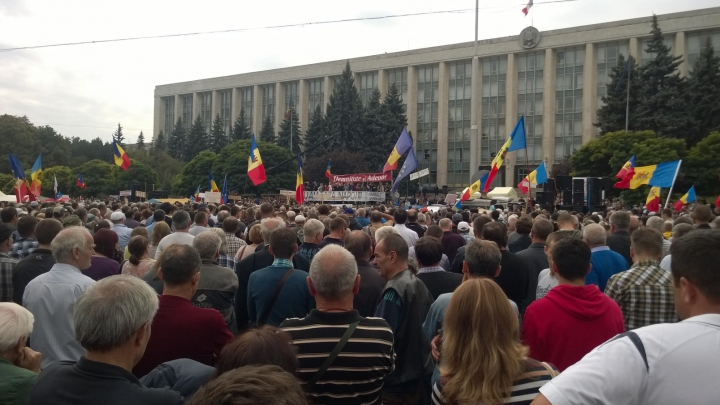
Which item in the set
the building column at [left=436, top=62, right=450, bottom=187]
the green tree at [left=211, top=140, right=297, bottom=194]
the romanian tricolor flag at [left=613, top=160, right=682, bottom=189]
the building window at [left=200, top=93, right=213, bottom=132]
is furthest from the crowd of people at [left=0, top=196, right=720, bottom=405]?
the building window at [left=200, top=93, right=213, bottom=132]

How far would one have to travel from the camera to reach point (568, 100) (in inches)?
2667

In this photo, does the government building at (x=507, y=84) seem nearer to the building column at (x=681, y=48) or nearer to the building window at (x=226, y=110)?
the building column at (x=681, y=48)

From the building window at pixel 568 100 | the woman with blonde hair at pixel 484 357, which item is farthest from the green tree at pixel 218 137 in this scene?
the woman with blonde hair at pixel 484 357

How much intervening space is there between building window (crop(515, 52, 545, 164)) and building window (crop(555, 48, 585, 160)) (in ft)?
6.24

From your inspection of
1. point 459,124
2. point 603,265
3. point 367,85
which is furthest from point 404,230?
point 367,85

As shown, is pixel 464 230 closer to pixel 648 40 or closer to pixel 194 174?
pixel 648 40

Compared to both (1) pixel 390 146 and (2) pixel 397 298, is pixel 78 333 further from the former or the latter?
(1) pixel 390 146

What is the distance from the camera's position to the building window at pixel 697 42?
5928 cm

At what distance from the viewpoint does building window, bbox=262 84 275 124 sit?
301ft

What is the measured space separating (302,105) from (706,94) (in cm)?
5440

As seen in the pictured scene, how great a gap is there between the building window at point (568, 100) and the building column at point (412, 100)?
18.2 metres

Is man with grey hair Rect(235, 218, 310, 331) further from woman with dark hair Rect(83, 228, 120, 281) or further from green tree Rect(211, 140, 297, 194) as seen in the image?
green tree Rect(211, 140, 297, 194)

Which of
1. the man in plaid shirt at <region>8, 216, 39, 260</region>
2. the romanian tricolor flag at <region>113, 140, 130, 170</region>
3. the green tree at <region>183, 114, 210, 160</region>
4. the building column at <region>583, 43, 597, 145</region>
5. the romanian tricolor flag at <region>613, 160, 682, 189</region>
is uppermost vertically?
the building column at <region>583, 43, 597, 145</region>

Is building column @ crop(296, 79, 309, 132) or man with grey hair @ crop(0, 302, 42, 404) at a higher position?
building column @ crop(296, 79, 309, 132)
